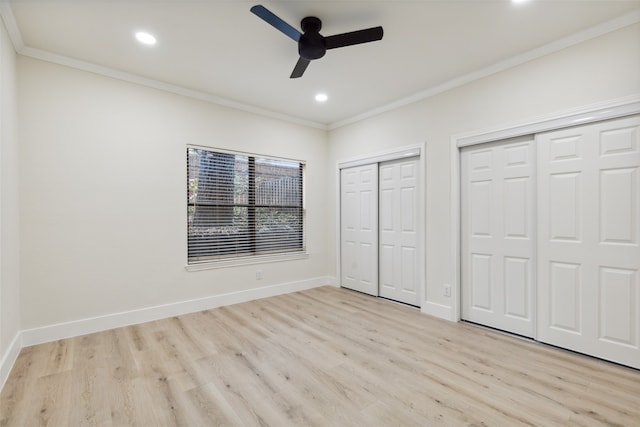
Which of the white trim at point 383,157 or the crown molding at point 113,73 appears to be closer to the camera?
the crown molding at point 113,73

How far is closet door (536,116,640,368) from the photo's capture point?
7.83 ft

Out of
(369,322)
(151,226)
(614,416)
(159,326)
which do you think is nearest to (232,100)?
(151,226)

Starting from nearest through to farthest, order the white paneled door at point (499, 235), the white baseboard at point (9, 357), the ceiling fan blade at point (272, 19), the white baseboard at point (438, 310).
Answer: the ceiling fan blade at point (272, 19)
the white baseboard at point (9, 357)
the white paneled door at point (499, 235)
the white baseboard at point (438, 310)

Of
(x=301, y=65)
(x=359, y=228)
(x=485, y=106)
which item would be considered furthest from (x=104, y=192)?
(x=485, y=106)

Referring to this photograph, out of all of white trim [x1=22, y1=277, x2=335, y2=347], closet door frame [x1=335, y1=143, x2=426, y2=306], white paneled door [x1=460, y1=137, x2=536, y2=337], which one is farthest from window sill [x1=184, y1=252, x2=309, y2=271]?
white paneled door [x1=460, y1=137, x2=536, y2=337]

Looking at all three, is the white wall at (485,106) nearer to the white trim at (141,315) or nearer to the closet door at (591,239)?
the closet door at (591,239)

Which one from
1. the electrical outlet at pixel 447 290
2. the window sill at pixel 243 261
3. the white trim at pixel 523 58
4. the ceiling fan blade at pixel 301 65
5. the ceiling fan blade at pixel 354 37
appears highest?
the white trim at pixel 523 58

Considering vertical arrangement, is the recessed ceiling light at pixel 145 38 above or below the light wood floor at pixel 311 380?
above

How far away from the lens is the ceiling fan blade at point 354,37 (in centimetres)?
226

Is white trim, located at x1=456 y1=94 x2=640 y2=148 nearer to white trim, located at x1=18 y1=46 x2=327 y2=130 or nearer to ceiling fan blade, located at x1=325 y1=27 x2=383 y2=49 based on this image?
ceiling fan blade, located at x1=325 y1=27 x2=383 y2=49

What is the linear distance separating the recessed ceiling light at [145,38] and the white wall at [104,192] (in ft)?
2.83

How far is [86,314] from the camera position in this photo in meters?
3.11

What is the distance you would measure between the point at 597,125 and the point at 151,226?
4.50 m

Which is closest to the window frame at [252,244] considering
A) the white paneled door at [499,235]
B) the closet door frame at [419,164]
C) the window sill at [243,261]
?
the window sill at [243,261]
